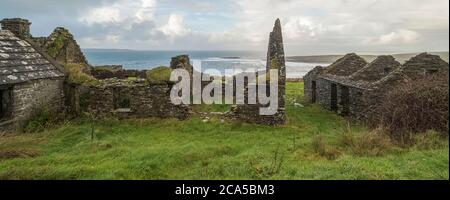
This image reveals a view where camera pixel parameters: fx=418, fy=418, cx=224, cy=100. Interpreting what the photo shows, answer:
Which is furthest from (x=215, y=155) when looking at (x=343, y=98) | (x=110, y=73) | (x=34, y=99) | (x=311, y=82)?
(x=311, y=82)

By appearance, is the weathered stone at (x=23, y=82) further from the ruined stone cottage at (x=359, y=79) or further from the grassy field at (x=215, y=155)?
the ruined stone cottage at (x=359, y=79)

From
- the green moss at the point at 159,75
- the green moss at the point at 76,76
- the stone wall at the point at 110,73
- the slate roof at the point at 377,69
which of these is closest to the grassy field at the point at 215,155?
the green moss at the point at 159,75

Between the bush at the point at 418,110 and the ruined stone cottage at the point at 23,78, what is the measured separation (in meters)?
14.0

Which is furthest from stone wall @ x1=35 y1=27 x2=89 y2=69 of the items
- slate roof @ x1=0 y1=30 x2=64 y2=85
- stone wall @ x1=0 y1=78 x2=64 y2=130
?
stone wall @ x1=0 y1=78 x2=64 y2=130

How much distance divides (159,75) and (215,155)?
790cm

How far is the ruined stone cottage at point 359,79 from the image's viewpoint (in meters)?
20.9

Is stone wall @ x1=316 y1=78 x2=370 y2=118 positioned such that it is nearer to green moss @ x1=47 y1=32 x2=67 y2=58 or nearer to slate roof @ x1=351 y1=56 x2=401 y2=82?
slate roof @ x1=351 y1=56 x2=401 y2=82

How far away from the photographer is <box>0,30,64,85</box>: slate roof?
55.3 feet

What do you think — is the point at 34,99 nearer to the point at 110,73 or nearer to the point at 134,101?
the point at 134,101

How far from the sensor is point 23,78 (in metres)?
A: 17.2
